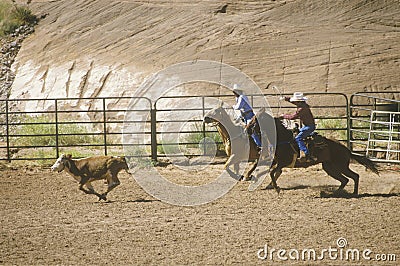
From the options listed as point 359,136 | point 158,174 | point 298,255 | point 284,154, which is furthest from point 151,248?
point 359,136

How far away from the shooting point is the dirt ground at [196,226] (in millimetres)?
7305

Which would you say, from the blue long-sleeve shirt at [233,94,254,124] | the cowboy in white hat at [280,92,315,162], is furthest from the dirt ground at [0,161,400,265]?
the blue long-sleeve shirt at [233,94,254,124]

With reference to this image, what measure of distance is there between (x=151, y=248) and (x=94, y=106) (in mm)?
15420

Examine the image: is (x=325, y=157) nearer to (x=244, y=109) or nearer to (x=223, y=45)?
(x=244, y=109)

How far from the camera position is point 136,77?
76.6 ft

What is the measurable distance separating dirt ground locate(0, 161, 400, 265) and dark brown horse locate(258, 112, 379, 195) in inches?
16.6

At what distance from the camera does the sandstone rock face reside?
2300 cm

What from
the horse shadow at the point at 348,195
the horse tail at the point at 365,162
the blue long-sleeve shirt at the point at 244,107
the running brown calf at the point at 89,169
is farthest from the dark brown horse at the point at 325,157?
the running brown calf at the point at 89,169

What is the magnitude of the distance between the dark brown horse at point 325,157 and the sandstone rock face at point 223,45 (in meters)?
10.4

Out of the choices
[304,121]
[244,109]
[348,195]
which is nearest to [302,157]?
[304,121]

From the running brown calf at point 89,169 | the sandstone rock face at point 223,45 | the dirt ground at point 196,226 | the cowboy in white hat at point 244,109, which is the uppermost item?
the sandstone rock face at point 223,45

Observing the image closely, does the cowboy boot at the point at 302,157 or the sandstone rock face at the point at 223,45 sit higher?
the sandstone rock face at the point at 223,45

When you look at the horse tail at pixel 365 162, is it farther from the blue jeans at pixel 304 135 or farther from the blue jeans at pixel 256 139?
the blue jeans at pixel 256 139

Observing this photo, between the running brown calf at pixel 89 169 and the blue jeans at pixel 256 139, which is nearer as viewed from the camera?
the running brown calf at pixel 89 169
